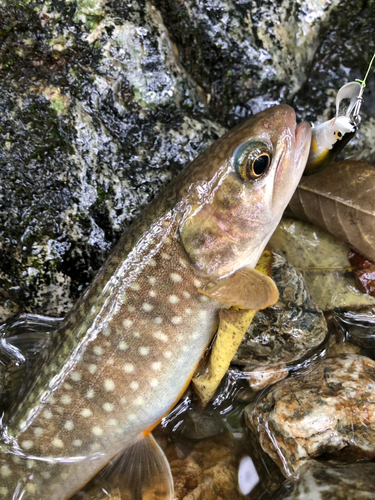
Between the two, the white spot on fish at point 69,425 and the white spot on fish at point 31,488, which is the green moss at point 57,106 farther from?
the white spot on fish at point 31,488

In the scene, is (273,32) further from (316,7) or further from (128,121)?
(128,121)

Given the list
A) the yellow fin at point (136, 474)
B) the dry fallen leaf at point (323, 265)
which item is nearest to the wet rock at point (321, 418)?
the dry fallen leaf at point (323, 265)

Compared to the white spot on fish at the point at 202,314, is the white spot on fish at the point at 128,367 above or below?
below

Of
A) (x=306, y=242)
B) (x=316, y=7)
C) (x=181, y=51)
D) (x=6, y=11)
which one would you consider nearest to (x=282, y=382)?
(x=306, y=242)

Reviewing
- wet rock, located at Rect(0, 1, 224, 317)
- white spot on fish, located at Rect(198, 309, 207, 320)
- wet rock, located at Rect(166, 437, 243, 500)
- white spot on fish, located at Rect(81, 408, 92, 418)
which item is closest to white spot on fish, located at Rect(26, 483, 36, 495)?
white spot on fish, located at Rect(81, 408, 92, 418)

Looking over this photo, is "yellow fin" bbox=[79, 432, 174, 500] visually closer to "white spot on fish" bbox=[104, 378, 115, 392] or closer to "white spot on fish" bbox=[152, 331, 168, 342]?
"white spot on fish" bbox=[104, 378, 115, 392]
